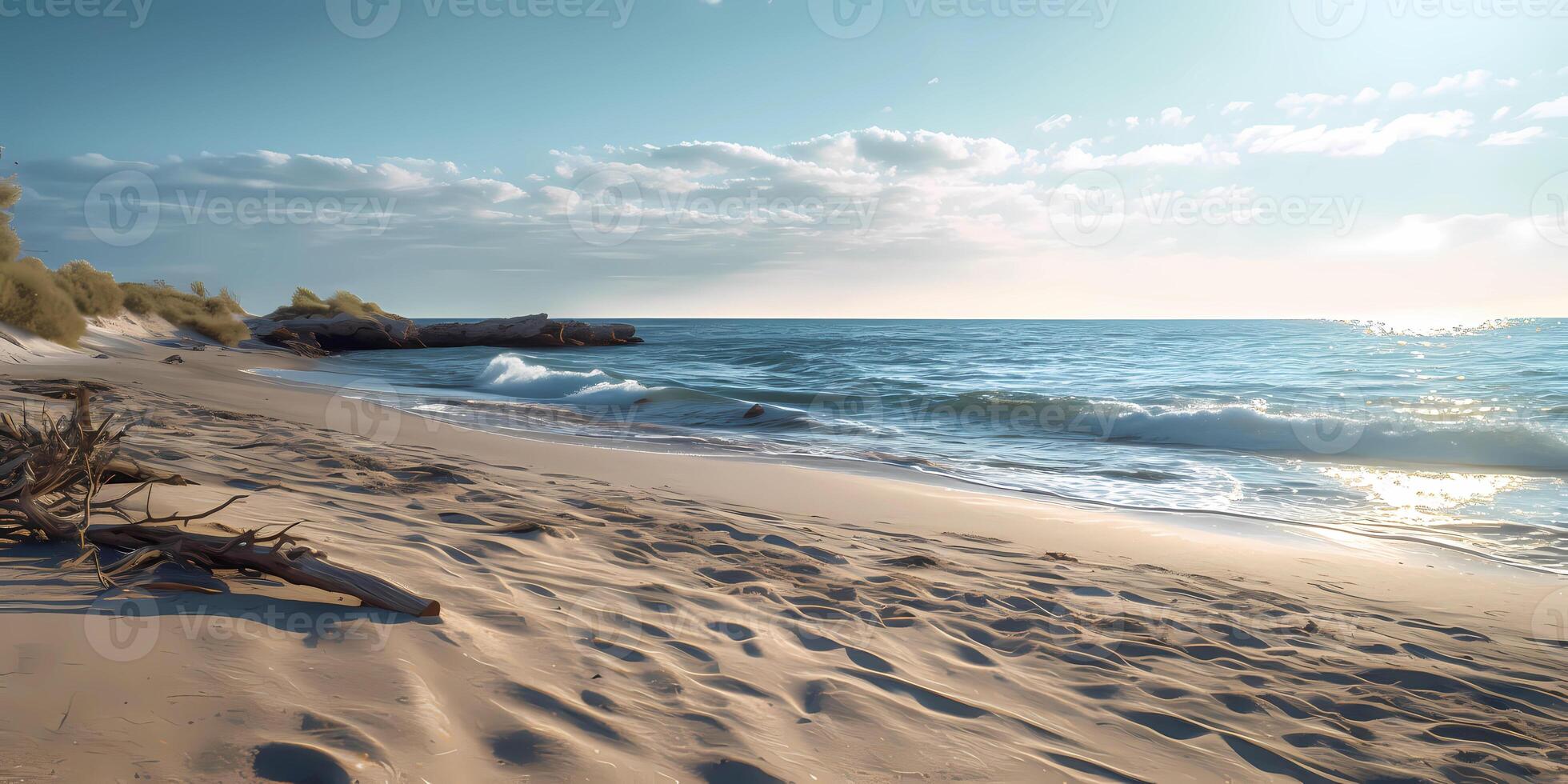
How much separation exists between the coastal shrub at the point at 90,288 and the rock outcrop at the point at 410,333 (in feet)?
18.4

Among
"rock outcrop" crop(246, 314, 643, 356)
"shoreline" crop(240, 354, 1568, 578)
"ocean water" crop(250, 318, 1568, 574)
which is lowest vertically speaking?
"shoreline" crop(240, 354, 1568, 578)

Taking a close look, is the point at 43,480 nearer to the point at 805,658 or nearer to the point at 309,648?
the point at 309,648

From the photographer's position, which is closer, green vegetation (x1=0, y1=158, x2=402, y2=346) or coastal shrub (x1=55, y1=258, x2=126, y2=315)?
green vegetation (x1=0, y1=158, x2=402, y2=346)

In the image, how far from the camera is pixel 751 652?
9.48 ft

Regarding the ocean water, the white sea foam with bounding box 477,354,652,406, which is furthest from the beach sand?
the white sea foam with bounding box 477,354,652,406

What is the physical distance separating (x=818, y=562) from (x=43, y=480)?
3475mm

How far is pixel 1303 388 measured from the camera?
1591 cm

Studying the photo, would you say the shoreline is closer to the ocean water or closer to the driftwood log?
the ocean water

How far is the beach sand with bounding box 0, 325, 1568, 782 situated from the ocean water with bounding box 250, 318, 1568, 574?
6.71 feet

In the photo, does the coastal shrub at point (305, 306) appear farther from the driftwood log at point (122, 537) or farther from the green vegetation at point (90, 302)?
the driftwood log at point (122, 537)

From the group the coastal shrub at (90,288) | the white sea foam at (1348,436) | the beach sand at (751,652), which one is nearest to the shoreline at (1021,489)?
the beach sand at (751,652)

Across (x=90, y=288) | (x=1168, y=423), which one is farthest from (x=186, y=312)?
(x=1168, y=423)

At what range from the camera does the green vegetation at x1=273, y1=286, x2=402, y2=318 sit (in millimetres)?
38125

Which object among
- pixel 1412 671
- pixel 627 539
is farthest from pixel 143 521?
pixel 1412 671
